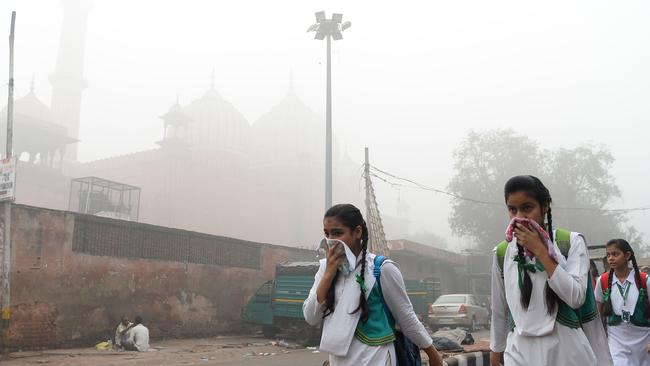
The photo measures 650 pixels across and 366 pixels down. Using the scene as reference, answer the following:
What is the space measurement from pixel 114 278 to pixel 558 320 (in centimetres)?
1410

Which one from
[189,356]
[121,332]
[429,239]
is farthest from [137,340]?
[429,239]

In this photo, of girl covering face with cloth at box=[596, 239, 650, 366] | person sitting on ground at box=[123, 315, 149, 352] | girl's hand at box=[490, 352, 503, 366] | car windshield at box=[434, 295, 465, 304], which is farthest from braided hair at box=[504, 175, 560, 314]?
car windshield at box=[434, 295, 465, 304]

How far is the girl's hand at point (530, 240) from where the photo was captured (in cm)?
242

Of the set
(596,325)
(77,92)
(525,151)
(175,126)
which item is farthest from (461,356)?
(77,92)

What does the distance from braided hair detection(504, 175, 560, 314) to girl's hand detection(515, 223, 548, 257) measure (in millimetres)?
84

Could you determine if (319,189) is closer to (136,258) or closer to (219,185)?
(219,185)

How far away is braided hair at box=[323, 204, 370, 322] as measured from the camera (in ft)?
8.86

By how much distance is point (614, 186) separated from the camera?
4538cm

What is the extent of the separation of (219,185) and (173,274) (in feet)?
79.7

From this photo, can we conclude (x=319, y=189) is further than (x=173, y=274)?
Yes

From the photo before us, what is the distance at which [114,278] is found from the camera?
14.7m

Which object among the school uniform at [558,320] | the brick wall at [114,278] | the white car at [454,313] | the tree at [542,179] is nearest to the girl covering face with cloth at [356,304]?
the school uniform at [558,320]

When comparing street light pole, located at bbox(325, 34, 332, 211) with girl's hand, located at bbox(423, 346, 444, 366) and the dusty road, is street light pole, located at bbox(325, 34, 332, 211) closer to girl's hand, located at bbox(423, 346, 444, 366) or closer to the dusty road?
the dusty road

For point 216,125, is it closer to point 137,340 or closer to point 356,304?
point 137,340
